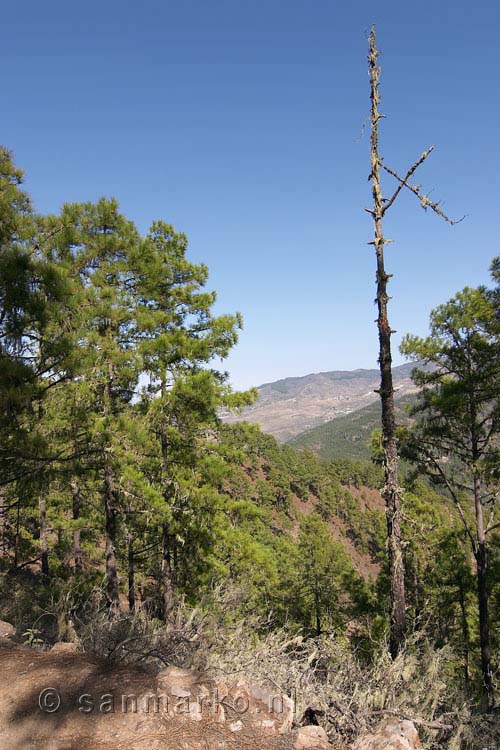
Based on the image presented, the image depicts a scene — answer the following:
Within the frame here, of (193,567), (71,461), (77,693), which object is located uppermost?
(71,461)

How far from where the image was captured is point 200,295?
10.6 m

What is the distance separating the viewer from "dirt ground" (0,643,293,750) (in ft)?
10.8

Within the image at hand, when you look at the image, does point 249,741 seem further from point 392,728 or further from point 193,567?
point 193,567

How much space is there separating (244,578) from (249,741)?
9.59 m

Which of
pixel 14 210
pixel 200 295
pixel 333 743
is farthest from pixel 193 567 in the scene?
pixel 14 210

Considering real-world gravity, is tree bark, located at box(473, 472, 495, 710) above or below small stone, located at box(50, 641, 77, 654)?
below

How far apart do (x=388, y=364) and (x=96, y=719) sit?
580 centimetres

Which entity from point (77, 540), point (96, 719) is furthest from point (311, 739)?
point (77, 540)

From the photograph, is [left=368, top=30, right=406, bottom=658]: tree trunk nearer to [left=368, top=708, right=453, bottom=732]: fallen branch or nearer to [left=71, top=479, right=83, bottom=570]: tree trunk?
[left=368, top=708, right=453, bottom=732]: fallen branch

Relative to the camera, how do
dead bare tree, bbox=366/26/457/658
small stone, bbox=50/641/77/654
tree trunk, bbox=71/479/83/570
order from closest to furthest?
1. small stone, bbox=50/641/77/654
2. dead bare tree, bbox=366/26/457/658
3. tree trunk, bbox=71/479/83/570

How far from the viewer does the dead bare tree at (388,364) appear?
670 cm

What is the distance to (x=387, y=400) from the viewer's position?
7.20 m

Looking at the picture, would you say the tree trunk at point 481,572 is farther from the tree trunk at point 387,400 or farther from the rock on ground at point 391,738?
the rock on ground at point 391,738

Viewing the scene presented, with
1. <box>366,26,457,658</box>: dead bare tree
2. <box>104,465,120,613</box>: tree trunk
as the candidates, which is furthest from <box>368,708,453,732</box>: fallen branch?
<box>104,465,120,613</box>: tree trunk
